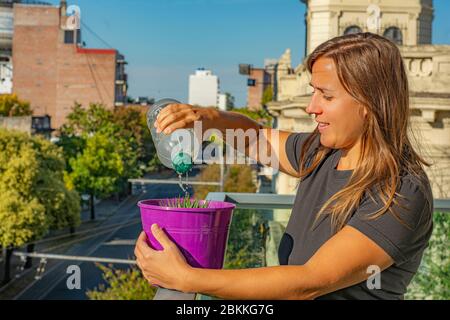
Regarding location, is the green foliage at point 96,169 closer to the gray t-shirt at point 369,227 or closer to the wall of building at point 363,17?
the wall of building at point 363,17

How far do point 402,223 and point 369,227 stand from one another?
0.32ft

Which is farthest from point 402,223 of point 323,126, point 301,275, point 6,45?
point 6,45

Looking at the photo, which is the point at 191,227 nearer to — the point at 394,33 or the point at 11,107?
the point at 394,33

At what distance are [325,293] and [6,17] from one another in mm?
86005

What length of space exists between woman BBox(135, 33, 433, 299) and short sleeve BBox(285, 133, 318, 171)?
34 centimetres

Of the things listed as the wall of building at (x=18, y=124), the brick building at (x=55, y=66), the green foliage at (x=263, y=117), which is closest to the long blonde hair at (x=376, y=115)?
the green foliage at (x=263, y=117)

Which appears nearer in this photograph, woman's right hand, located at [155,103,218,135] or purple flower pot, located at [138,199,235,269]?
purple flower pot, located at [138,199,235,269]

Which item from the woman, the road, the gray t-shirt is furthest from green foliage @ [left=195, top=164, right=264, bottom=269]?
the road

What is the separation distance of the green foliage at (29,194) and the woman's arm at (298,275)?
2874cm

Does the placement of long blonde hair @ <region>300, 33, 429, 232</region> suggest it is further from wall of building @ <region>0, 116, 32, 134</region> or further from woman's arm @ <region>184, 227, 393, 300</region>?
wall of building @ <region>0, 116, 32, 134</region>

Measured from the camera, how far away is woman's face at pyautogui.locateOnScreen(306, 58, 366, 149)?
227cm

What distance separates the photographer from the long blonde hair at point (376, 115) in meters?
2.23
